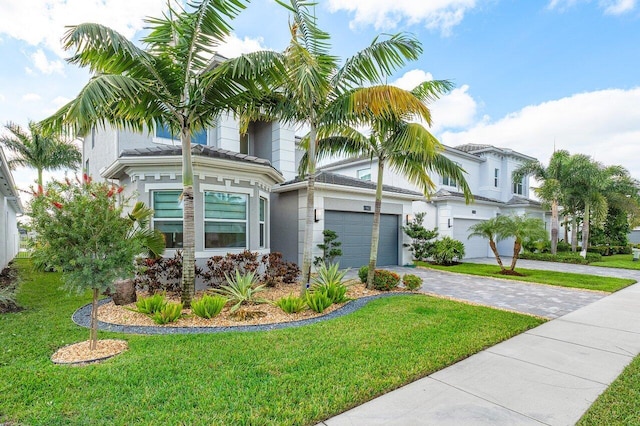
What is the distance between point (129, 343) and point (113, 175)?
699 centimetres

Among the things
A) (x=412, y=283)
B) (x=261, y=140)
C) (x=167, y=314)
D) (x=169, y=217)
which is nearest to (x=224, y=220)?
(x=169, y=217)

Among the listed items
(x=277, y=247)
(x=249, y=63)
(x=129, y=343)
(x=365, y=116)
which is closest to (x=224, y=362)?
(x=129, y=343)

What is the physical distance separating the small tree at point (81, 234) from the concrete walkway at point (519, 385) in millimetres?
3564

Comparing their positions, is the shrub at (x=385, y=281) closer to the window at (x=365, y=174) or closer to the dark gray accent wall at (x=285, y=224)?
the dark gray accent wall at (x=285, y=224)

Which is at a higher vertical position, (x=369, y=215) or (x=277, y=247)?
(x=369, y=215)

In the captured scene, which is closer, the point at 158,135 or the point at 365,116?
the point at 365,116

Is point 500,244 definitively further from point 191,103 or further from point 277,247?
point 191,103

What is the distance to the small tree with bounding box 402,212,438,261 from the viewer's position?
49.3ft

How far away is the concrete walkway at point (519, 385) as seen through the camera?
3045 mm

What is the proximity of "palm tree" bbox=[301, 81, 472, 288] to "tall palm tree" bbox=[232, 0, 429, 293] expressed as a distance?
495mm

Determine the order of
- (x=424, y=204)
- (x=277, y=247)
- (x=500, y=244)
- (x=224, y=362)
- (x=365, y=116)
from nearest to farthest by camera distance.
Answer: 1. (x=224, y=362)
2. (x=365, y=116)
3. (x=277, y=247)
4. (x=424, y=204)
5. (x=500, y=244)

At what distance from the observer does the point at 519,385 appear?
3.71 meters

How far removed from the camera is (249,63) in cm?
577

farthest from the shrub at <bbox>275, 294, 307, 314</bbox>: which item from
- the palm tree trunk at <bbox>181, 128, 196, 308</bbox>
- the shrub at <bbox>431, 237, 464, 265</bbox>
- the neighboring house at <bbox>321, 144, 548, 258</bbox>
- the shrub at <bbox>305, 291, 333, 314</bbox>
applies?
the neighboring house at <bbox>321, 144, 548, 258</bbox>
